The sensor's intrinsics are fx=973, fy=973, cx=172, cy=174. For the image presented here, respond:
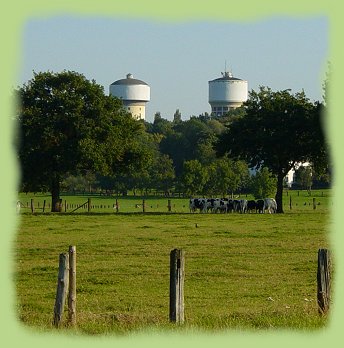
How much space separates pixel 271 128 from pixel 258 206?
17.5 ft

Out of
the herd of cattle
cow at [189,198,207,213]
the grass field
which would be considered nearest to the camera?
the grass field

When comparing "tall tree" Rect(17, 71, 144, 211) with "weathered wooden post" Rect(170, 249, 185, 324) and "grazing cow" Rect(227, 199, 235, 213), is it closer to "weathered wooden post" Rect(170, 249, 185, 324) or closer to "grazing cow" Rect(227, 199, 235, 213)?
"grazing cow" Rect(227, 199, 235, 213)

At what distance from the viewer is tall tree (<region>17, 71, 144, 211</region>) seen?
5831cm

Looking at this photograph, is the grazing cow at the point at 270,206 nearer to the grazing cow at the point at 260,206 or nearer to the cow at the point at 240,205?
the grazing cow at the point at 260,206

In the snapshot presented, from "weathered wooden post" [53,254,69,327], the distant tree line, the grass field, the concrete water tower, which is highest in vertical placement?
the concrete water tower

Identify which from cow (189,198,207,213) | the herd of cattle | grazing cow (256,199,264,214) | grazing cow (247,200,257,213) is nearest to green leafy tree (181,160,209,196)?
the herd of cattle

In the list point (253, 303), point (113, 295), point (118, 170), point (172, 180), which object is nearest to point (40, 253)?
point (113, 295)

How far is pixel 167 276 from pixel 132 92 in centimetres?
16039

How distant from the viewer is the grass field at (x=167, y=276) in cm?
1342

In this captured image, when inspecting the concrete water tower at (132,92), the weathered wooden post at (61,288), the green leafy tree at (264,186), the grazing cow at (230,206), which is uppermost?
the concrete water tower at (132,92)

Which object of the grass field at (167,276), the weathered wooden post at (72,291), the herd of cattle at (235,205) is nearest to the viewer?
the weathered wooden post at (72,291)

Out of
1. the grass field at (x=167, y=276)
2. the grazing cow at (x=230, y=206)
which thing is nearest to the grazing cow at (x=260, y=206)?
the grazing cow at (x=230, y=206)

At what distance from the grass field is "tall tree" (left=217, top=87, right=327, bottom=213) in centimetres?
2143

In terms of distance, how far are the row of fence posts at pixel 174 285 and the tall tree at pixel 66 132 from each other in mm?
44848
